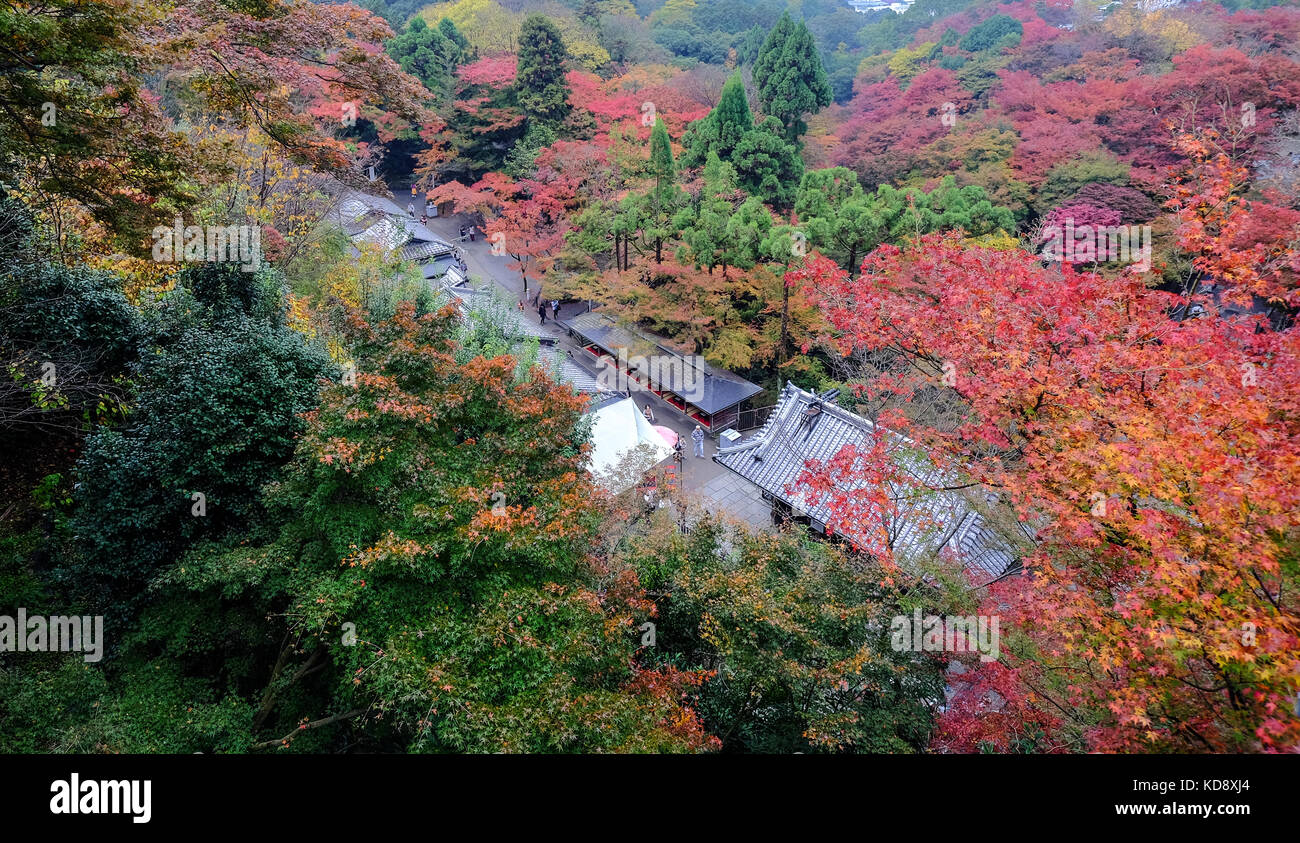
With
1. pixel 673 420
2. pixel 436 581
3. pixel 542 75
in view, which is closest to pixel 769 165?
pixel 673 420

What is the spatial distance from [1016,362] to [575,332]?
18.3m

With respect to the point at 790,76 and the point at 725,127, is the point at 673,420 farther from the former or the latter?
the point at 790,76

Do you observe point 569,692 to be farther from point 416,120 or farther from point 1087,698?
point 416,120

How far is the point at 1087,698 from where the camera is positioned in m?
5.64

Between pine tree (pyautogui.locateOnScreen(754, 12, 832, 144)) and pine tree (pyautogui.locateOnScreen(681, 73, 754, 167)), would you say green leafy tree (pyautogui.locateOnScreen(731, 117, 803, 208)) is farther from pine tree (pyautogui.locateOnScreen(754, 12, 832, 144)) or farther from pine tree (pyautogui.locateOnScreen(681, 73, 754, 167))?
pine tree (pyautogui.locateOnScreen(754, 12, 832, 144))

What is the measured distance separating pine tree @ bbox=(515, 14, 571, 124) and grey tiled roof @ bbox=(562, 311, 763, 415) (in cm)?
1446

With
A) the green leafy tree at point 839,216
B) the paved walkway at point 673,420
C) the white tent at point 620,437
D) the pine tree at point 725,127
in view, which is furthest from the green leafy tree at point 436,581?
the pine tree at point 725,127

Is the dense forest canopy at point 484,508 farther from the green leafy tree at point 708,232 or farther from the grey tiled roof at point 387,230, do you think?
the grey tiled roof at point 387,230

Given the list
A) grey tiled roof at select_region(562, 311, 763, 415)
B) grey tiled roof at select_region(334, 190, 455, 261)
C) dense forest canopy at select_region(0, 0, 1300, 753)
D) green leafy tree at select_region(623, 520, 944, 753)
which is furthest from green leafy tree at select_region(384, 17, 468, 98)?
green leafy tree at select_region(623, 520, 944, 753)

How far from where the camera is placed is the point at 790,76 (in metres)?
28.4

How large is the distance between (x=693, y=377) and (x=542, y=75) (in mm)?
19122

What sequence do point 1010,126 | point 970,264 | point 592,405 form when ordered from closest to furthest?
1. point 970,264
2. point 592,405
3. point 1010,126

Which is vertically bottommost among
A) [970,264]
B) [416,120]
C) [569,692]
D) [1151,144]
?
[569,692]

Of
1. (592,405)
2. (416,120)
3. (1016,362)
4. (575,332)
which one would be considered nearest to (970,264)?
(1016,362)
